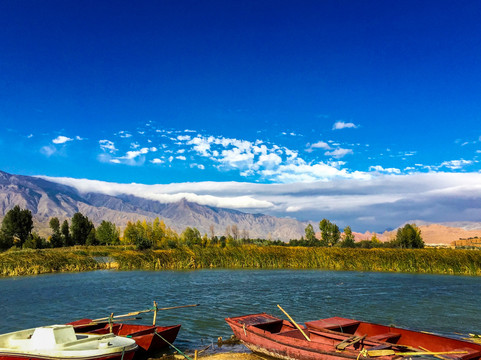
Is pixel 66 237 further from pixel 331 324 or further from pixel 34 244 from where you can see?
pixel 331 324

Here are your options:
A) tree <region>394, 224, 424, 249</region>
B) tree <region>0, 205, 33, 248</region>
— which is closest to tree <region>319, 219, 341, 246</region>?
tree <region>394, 224, 424, 249</region>

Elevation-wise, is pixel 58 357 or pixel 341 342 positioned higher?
pixel 341 342

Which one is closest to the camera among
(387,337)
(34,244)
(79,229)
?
(387,337)

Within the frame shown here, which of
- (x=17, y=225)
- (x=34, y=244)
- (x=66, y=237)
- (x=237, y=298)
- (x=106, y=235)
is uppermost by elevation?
(x=17, y=225)

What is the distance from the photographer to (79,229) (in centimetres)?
12069

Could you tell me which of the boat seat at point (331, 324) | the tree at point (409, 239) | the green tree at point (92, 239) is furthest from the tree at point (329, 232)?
the boat seat at point (331, 324)

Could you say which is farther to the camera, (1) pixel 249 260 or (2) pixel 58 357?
(1) pixel 249 260

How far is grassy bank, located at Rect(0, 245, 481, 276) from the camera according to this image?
40469mm

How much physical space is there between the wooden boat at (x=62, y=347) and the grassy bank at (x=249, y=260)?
3412cm

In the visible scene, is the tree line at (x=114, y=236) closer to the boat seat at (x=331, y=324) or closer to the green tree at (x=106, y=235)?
the green tree at (x=106, y=235)

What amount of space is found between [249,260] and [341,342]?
35653 mm

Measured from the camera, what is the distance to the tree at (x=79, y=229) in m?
119

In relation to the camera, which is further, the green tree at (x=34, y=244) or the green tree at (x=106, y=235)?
the green tree at (x=106, y=235)

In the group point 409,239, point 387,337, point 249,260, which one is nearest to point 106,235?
point 249,260
